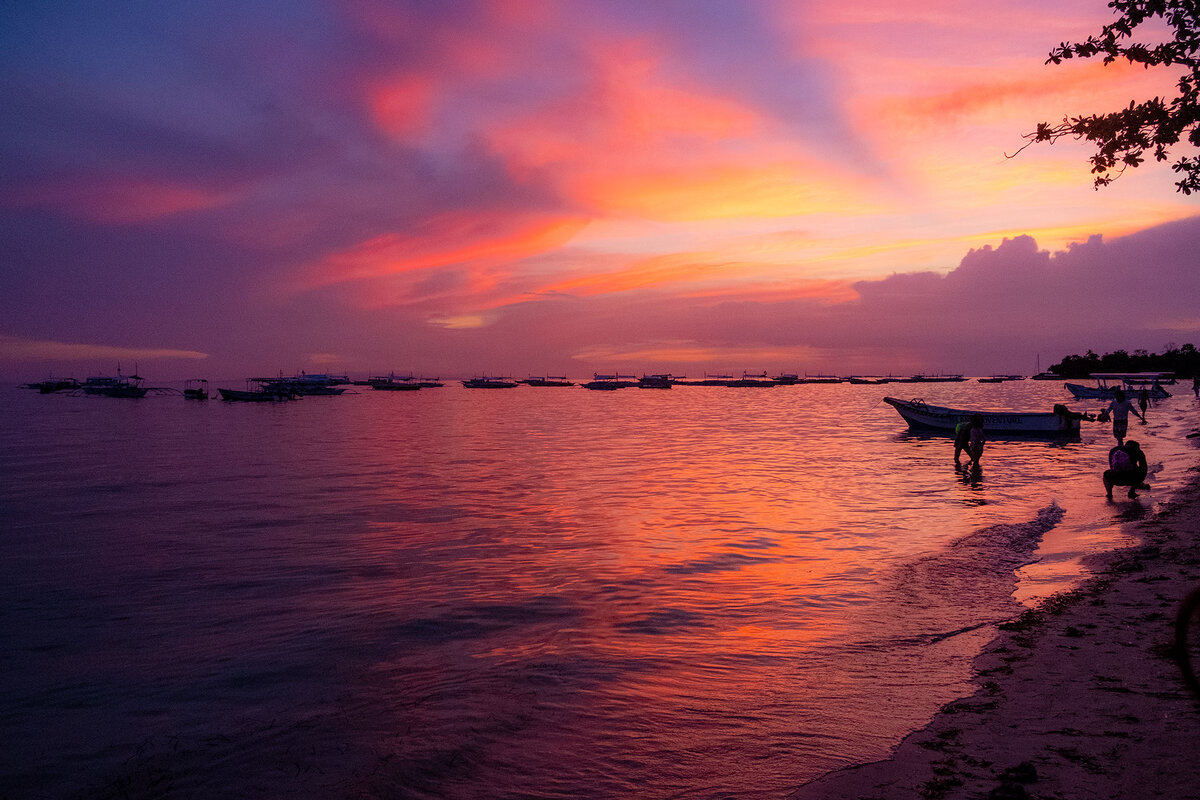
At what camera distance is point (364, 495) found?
2634 cm

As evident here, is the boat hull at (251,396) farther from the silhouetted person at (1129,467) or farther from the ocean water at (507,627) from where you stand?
the silhouetted person at (1129,467)

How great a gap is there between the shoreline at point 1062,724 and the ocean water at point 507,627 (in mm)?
Result: 427

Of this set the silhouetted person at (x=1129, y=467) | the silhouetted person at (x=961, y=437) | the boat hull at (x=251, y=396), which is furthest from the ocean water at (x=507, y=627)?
the boat hull at (x=251, y=396)

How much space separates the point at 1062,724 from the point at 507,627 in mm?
7259

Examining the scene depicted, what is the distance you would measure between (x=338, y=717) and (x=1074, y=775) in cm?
698

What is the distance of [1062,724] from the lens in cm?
636

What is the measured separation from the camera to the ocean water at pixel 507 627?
6.73m

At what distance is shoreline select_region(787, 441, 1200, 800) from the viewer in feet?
17.6

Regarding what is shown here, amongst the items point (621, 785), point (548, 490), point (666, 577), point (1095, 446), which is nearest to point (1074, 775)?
point (621, 785)

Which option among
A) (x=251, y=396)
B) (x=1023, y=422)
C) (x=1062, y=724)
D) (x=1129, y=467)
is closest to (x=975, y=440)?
(x=1129, y=467)

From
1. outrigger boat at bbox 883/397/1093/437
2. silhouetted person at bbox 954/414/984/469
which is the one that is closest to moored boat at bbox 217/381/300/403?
outrigger boat at bbox 883/397/1093/437

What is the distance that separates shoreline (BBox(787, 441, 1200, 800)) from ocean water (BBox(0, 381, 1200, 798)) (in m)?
0.43

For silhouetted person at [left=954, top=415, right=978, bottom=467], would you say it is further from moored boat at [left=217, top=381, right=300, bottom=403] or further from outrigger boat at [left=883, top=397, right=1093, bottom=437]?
moored boat at [left=217, top=381, right=300, bottom=403]

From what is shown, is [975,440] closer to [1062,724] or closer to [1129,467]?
[1129,467]
